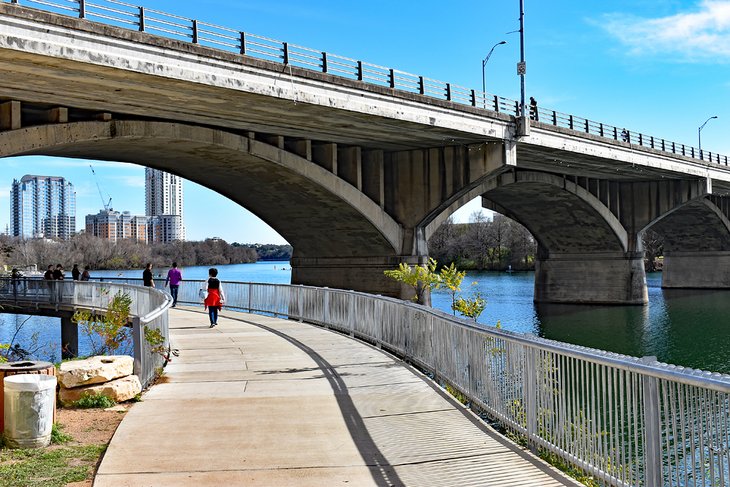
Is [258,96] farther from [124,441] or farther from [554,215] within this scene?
[554,215]

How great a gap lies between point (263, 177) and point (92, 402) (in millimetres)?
23513

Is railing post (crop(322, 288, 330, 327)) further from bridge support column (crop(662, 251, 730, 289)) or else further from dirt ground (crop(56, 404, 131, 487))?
bridge support column (crop(662, 251, 730, 289))

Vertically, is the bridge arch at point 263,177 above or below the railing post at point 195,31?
below

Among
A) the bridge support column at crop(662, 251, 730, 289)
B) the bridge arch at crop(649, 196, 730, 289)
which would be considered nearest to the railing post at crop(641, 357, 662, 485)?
the bridge arch at crop(649, 196, 730, 289)

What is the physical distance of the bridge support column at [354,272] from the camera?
34938mm

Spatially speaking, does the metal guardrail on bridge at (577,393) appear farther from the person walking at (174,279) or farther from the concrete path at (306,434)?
the person walking at (174,279)

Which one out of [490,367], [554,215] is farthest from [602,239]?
[490,367]

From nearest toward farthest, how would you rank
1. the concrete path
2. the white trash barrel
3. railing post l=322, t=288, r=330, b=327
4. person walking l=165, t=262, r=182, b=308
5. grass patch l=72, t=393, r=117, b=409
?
the concrete path, the white trash barrel, grass patch l=72, t=393, r=117, b=409, railing post l=322, t=288, r=330, b=327, person walking l=165, t=262, r=182, b=308

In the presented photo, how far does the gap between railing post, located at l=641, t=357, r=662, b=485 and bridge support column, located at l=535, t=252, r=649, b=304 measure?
45.7 m

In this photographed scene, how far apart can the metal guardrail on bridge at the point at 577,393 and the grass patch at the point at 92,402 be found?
4382 mm

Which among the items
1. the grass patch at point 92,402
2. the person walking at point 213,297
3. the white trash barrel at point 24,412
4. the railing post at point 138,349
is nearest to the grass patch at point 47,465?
the white trash barrel at point 24,412

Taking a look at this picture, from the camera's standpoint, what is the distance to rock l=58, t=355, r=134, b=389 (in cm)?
865

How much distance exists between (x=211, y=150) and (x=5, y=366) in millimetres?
21240

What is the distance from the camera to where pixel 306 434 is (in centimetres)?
739
